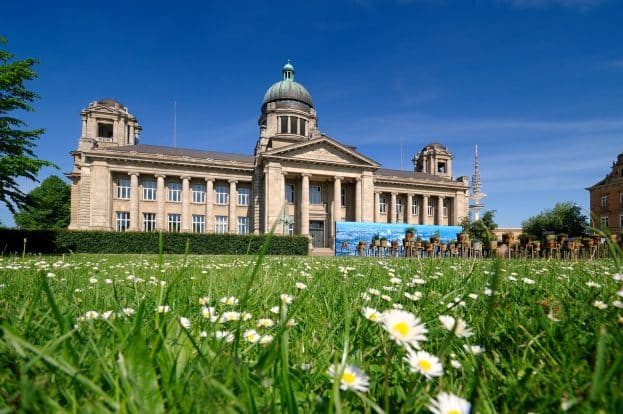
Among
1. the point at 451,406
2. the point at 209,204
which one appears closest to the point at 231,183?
the point at 209,204

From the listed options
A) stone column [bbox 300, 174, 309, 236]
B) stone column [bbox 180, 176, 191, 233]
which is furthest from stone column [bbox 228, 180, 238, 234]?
stone column [bbox 300, 174, 309, 236]

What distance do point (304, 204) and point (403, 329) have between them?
3619cm

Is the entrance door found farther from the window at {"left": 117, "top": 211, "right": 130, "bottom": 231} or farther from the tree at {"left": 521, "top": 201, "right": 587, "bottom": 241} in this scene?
the tree at {"left": 521, "top": 201, "right": 587, "bottom": 241}

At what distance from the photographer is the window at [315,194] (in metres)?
40.5

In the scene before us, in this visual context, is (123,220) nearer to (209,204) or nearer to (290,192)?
(209,204)

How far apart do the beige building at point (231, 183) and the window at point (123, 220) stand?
107 millimetres

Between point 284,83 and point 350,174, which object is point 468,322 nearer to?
point 350,174

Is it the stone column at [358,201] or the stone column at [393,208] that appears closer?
the stone column at [358,201]

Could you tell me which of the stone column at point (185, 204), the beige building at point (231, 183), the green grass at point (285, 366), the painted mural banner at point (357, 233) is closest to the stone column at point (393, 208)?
the beige building at point (231, 183)

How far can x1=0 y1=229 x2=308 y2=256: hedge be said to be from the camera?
826 inches

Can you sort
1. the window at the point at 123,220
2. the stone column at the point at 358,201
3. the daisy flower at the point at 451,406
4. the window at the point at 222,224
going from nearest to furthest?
the daisy flower at the point at 451,406
the window at the point at 123,220
the stone column at the point at 358,201
the window at the point at 222,224

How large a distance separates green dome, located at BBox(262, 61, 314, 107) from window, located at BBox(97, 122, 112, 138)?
77.7 feet

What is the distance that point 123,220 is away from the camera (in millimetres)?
35469

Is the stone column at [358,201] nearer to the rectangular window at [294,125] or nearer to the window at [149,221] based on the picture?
the rectangular window at [294,125]
